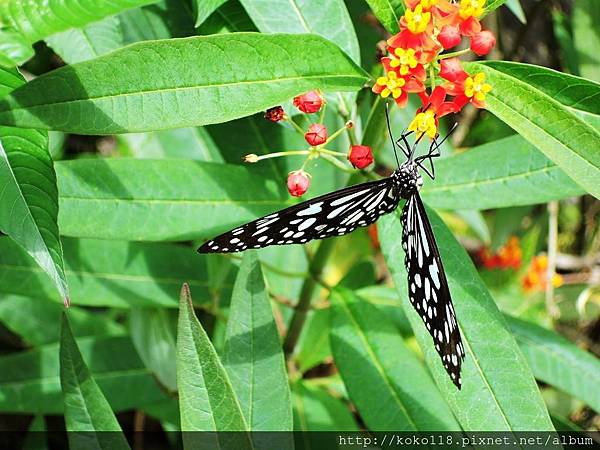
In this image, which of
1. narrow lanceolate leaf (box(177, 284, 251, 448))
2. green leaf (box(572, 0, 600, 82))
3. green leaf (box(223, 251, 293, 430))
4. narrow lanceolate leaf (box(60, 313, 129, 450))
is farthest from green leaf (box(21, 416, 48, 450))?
green leaf (box(572, 0, 600, 82))

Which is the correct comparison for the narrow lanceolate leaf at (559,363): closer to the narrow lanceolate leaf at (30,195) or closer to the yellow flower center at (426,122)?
the yellow flower center at (426,122)

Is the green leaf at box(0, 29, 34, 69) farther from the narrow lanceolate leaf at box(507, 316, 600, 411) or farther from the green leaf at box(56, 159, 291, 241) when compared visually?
the narrow lanceolate leaf at box(507, 316, 600, 411)

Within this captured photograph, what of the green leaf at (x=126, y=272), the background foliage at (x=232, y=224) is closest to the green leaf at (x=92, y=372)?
the background foliage at (x=232, y=224)

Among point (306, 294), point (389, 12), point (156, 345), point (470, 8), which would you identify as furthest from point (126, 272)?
point (470, 8)

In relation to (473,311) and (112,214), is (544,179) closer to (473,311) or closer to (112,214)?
(473,311)

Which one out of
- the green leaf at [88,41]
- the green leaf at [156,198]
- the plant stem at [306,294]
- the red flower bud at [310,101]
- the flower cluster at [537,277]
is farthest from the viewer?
the flower cluster at [537,277]

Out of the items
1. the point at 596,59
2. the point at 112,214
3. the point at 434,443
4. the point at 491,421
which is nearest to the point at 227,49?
the point at 112,214
